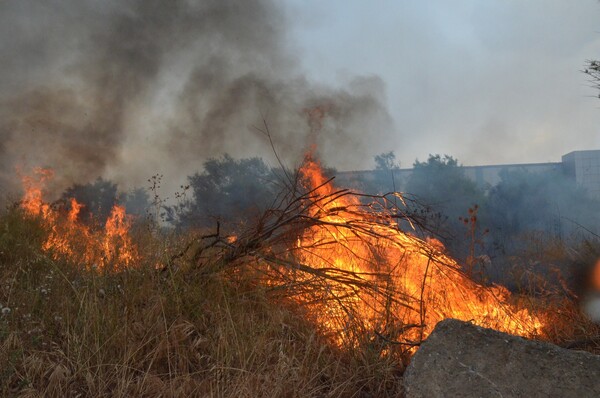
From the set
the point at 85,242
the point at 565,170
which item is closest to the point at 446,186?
the point at 565,170

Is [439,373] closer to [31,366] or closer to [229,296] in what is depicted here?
[229,296]

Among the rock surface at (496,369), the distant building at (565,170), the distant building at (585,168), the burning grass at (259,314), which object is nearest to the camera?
the rock surface at (496,369)

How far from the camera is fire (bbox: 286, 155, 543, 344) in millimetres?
3424

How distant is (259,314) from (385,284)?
107cm

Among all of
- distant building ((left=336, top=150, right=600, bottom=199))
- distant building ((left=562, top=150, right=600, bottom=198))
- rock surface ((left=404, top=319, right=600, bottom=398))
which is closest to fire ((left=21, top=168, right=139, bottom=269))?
rock surface ((left=404, top=319, right=600, bottom=398))

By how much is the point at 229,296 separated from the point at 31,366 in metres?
1.37

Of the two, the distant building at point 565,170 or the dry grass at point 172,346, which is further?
the distant building at point 565,170

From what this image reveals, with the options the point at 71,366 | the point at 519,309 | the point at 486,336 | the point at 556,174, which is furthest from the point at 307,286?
the point at 556,174

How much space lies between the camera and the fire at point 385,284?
3424 millimetres

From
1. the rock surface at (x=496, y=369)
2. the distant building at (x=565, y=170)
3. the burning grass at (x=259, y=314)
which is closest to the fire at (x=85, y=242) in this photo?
the burning grass at (x=259, y=314)

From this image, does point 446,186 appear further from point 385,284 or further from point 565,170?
point 385,284

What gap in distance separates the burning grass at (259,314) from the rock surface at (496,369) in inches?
10.2

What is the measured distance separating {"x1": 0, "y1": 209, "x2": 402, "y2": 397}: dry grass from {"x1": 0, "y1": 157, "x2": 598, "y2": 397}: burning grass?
1 centimetres

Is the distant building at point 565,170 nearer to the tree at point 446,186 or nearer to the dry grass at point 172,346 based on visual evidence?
the tree at point 446,186
